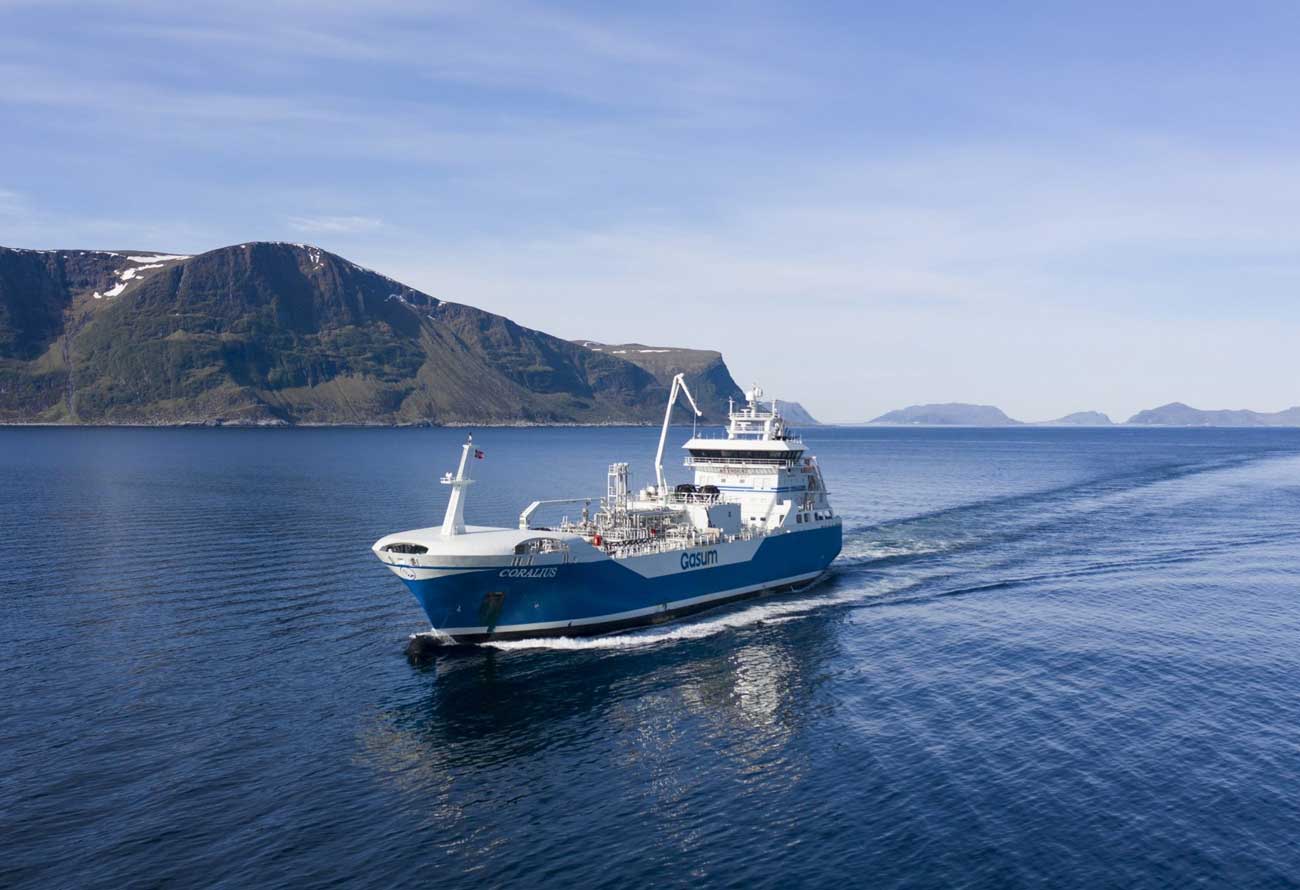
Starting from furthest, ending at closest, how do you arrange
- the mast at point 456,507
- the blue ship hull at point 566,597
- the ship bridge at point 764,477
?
the ship bridge at point 764,477 → the mast at point 456,507 → the blue ship hull at point 566,597

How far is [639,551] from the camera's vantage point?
161ft

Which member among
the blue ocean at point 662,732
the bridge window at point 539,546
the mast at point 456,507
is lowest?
the blue ocean at point 662,732

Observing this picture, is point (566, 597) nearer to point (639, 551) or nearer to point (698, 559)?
point (639, 551)

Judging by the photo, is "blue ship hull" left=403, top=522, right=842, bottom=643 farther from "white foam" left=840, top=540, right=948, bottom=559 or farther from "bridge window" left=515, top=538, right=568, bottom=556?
"white foam" left=840, top=540, right=948, bottom=559

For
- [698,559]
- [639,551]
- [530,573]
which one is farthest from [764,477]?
[530,573]

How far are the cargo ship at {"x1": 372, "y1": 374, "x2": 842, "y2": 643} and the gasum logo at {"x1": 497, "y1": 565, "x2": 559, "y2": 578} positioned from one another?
0.18 feet

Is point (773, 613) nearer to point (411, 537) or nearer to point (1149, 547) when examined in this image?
point (411, 537)

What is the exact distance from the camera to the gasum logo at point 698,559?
50.8 m

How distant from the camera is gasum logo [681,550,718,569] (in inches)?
1999

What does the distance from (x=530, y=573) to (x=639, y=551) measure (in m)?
7.86

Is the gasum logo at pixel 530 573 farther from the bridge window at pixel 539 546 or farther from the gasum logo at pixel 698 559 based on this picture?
the gasum logo at pixel 698 559

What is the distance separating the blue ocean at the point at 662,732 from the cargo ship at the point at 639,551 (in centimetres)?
198

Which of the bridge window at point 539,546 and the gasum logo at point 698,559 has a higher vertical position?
the bridge window at point 539,546

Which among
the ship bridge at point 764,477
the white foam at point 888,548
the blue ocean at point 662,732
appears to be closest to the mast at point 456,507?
the blue ocean at point 662,732
